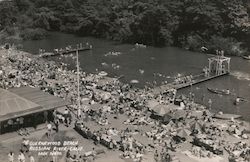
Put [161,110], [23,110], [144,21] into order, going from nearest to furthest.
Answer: [23,110] → [161,110] → [144,21]

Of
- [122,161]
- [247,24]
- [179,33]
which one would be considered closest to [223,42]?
[247,24]

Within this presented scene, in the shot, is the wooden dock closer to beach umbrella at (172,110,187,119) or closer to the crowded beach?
the crowded beach

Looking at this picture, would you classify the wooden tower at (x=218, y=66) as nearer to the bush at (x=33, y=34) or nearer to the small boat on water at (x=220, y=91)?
the small boat on water at (x=220, y=91)

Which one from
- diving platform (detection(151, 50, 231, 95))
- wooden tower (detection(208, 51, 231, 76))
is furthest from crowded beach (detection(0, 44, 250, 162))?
wooden tower (detection(208, 51, 231, 76))

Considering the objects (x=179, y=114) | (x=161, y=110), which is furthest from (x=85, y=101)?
(x=179, y=114)

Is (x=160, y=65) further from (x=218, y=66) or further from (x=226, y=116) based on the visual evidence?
(x=226, y=116)

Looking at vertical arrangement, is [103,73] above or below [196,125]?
below
